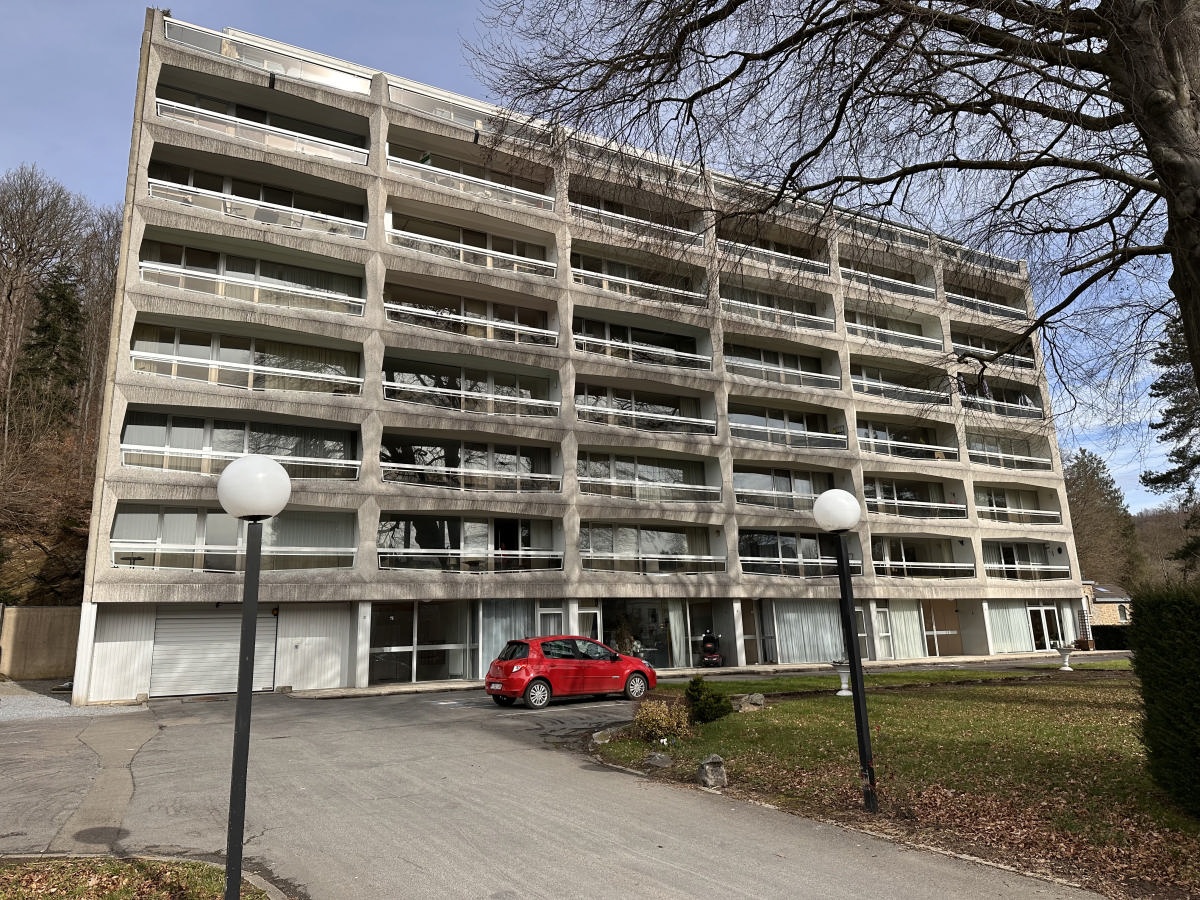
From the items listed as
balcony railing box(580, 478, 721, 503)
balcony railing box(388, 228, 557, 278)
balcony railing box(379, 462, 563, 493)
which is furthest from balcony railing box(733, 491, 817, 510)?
balcony railing box(388, 228, 557, 278)

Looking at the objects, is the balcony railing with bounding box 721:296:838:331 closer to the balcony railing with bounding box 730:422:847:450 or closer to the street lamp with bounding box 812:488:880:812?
the balcony railing with bounding box 730:422:847:450

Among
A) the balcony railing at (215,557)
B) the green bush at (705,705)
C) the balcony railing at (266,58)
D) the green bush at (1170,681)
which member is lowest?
the green bush at (705,705)

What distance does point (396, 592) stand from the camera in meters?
23.1

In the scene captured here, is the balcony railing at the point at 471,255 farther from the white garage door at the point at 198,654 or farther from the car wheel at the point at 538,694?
the car wheel at the point at 538,694

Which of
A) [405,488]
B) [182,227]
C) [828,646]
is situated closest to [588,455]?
[405,488]

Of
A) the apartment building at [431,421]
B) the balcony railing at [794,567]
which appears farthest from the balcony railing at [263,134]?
the balcony railing at [794,567]

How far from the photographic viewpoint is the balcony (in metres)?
27.7

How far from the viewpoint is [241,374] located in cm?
2286

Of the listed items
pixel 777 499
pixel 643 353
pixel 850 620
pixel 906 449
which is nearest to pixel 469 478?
pixel 643 353

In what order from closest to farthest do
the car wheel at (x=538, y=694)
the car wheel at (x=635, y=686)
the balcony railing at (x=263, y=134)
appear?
the car wheel at (x=538, y=694)
the car wheel at (x=635, y=686)
the balcony railing at (x=263, y=134)

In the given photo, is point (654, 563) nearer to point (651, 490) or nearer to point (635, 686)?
point (651, 490)

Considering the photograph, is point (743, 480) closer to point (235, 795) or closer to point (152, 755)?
point (152, 755)

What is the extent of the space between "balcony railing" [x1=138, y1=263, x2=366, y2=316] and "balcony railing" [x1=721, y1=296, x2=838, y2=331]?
1474 centimetres

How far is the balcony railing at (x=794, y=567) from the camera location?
30.3m
